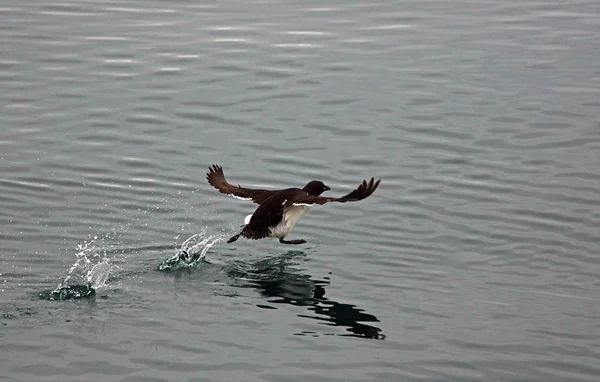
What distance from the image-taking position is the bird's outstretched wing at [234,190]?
16.3 m

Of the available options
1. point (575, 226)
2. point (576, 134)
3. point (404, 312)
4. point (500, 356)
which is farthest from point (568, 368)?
point (576, 134)

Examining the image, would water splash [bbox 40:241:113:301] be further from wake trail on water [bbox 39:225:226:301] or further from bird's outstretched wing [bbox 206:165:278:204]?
bird's outstretched wing [bbox 206:165:278:204]

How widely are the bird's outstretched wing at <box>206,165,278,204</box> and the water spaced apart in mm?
498

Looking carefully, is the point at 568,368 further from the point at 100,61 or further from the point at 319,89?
the point at 100,61

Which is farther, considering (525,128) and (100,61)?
(100,61)

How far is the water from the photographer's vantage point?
491 inches

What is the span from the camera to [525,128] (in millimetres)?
20453

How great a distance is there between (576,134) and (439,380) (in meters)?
9.50

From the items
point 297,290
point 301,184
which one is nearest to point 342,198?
point 297,290

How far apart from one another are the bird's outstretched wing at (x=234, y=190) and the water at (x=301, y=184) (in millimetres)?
498

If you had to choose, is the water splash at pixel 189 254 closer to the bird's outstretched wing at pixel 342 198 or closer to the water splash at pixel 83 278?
the water splash at pixel 83 278

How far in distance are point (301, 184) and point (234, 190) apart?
1.74m

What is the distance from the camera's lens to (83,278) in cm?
1405

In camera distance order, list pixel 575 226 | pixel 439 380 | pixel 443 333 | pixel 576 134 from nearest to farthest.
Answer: pixel 439 380 → pixel 443 333 → pixel 575 226 → pixel 576 134
